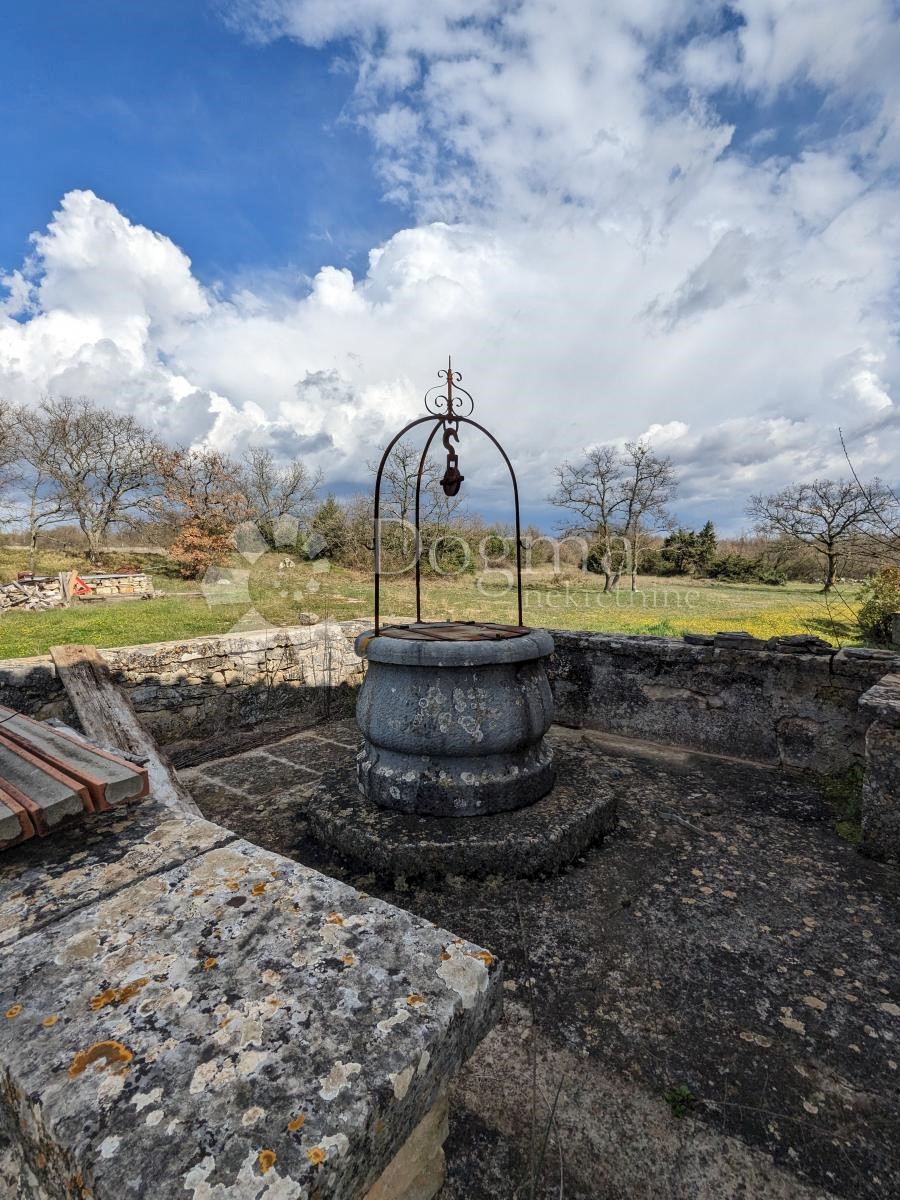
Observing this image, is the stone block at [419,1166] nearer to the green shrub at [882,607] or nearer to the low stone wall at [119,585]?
the green shrub at [882,607]

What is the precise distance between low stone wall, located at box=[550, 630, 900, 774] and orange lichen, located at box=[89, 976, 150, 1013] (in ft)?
13.2

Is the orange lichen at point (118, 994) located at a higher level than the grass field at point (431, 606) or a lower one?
higher

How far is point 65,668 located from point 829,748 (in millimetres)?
5858

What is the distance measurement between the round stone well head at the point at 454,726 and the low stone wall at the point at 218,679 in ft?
9.24

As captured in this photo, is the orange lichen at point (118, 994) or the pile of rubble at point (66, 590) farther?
the pile of rubble at point (66, 590)

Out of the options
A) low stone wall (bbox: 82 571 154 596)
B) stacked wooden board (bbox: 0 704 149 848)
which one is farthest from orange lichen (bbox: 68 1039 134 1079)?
low stone wall (bbox: 82 571 154 596)

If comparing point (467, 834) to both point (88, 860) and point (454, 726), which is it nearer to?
point (454, 726)

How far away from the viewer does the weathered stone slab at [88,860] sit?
1039mm

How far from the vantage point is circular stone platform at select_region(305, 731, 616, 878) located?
8.90 ft

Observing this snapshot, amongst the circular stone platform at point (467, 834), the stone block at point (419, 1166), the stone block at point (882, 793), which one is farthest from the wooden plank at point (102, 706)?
the stone block at point (882, 793)

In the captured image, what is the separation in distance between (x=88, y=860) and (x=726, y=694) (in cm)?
435

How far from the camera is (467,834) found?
Result: 9.18ft

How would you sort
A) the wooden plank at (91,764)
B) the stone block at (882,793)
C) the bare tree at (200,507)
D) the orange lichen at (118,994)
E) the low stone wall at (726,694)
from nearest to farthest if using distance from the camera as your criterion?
the orange lichen at (118,994), the wooden plank at (91,764), the stone block at (882,793), the low stone wall at (726,694), the bare tree at (200,507)

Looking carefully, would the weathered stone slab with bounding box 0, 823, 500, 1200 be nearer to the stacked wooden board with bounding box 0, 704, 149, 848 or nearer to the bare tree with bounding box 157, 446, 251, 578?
the stacked wooden board with bounding box 0, 704, 149, 848
